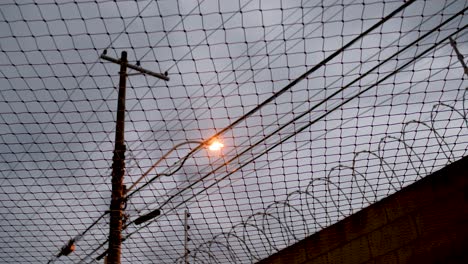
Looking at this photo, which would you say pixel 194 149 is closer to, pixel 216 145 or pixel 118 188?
pixel 216 145

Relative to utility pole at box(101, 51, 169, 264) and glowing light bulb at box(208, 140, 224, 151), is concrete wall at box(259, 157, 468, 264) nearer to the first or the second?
glowing light bulb at box(208, 140, 224, 151)

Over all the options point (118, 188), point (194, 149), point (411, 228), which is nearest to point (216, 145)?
point (194, 149)

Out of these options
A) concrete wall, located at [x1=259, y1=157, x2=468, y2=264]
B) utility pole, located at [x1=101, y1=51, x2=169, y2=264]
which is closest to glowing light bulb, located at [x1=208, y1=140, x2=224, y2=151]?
utility pole, located at [x1=101, y1=51, x2=169, y2=264]

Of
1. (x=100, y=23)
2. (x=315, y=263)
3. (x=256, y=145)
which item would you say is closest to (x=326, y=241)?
(x=315, y=263)

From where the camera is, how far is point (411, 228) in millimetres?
2812

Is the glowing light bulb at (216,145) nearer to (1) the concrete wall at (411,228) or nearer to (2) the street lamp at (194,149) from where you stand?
(2) the street lamp at (194,149)

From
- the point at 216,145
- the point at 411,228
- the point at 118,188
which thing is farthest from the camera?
the point at 118,188

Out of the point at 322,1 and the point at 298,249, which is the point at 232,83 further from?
the point at 298,249

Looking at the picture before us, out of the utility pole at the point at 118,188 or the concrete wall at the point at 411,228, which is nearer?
the concrete wall at the point at 411,228

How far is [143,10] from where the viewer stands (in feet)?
12.9

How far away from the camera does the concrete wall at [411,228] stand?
2.60 meters

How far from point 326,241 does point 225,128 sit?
5.01 feet

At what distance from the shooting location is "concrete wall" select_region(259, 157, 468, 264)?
260 centimetres

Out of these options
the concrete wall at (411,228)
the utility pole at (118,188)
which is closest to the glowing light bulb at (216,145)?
the utility pole at (118,188)
